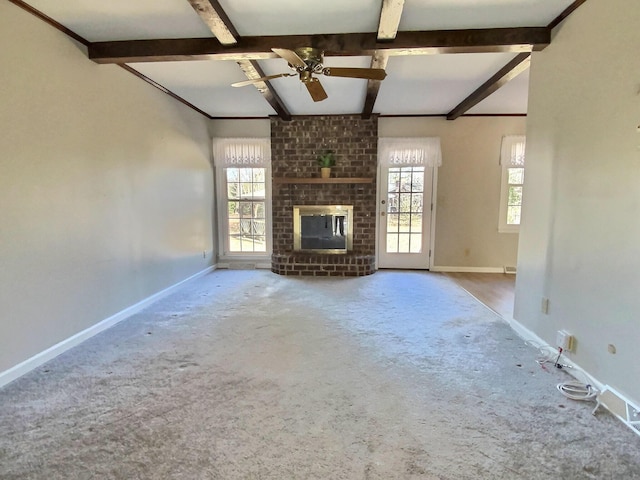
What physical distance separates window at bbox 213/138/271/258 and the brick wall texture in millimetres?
256

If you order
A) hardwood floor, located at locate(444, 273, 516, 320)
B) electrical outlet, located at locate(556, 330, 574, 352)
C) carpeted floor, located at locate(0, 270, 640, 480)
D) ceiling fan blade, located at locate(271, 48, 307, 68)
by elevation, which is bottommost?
carpeted floor, located at locate(0, 270, 640, 480)

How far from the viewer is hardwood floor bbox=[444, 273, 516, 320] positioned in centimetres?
380

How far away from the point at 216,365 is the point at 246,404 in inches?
22.2

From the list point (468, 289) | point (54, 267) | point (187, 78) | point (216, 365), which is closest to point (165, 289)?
point (54, 267)

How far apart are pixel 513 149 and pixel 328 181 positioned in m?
2.87

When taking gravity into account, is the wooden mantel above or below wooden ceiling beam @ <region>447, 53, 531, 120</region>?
below

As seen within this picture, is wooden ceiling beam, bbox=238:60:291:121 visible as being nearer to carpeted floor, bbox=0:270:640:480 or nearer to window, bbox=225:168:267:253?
window, bbox=225:168:267:253

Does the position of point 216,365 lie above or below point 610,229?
below

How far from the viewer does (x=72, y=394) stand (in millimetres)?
2072

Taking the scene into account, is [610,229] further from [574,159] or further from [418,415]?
[418,415]

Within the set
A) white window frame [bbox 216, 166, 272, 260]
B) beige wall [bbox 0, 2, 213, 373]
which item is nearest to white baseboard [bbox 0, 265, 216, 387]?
beige wall [bbox 0, 2, 213, 373]

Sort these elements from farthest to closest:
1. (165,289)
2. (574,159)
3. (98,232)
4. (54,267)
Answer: (165,289) < (98,232) < (54,267) < (574,159)

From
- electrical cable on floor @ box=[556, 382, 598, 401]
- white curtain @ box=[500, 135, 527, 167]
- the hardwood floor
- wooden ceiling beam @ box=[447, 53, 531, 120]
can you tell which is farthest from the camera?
white curtain @ box=[500, 135, 527, 167]

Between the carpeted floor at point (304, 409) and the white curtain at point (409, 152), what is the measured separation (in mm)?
2943
